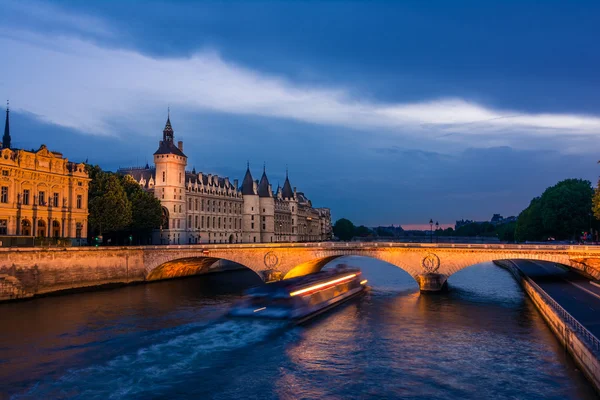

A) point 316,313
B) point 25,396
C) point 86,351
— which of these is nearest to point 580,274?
point 316,313

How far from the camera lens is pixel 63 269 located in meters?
58.9

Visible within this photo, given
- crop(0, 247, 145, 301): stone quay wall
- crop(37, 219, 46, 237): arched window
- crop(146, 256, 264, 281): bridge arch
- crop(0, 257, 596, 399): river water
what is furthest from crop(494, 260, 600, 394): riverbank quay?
crop(37, 219, 46, 237): arched window

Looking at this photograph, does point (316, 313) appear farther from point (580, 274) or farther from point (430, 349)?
point (580, 274)

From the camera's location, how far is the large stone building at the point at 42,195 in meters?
60.6

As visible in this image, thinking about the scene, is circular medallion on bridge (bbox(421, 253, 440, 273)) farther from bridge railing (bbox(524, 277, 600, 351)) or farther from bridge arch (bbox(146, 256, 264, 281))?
bridge arch (bbox(146, 256, 264, 281))

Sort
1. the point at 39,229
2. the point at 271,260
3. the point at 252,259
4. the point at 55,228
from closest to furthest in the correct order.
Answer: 1. the point at 271,260
2. the point at 252,259
3. the point at 39,229
4. the point at 55,228

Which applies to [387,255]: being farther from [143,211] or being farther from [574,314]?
[143,211]

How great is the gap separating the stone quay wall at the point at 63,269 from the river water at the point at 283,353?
15.2 ft

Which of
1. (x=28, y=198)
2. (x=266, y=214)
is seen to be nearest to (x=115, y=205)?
(x=28, y=198)

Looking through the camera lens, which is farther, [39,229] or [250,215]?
[250,215]

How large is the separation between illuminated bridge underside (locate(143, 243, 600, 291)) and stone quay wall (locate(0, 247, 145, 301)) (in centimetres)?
334

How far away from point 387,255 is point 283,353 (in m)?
28.4

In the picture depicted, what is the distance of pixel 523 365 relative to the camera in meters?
29.9

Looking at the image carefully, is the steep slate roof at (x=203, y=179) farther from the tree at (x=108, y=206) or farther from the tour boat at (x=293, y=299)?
the tour boat at (x=293, y=299)
